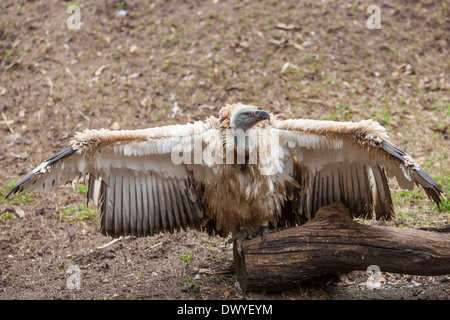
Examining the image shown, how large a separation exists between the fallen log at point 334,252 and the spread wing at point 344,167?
9.4 inches

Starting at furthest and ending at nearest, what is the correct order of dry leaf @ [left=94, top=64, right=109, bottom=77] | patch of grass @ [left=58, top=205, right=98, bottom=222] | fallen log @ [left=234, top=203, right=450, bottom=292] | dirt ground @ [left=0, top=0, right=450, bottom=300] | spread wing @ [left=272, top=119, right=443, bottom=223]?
1. dry leaf @ [left=94, top=64, right=109, bottom=77]
2. patch of grass @ [left=58, top=205, right=98, bottom=222]
3. dirt ground @ [left=0, top=0, right=450, bottom=300]
4. fallen log @ [left=234, top=203, right=450, bottom=292]
5. spread wing @ [left=272, top=119, right=443, bottom=223]

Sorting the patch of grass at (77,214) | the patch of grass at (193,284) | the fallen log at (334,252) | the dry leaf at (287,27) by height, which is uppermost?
the dry leaf at (287,27)

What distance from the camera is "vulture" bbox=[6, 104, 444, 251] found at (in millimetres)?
4512

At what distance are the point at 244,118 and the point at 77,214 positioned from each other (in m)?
2.98

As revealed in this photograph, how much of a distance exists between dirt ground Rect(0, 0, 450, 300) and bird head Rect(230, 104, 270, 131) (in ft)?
5.32

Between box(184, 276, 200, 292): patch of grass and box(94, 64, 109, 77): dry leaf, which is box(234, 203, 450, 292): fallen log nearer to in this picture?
box(184, 276, 200, 292): patch of grass

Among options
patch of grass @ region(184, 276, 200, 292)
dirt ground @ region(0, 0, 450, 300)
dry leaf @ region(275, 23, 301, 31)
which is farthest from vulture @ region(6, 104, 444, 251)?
dry leaf @ region(275, 23, 301, 31)

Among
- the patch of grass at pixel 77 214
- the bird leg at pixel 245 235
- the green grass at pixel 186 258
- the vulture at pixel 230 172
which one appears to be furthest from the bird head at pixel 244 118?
the patch of grass at pixel 77 214

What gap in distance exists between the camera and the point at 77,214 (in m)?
6.57

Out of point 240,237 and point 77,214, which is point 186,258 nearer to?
point 240,237

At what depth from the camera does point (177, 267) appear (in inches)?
221

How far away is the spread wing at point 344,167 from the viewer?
4.28 m

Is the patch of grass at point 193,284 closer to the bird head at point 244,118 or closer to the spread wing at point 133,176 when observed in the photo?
the spread wing at point 133,176

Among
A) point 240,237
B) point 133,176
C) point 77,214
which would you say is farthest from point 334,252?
point 77,214
